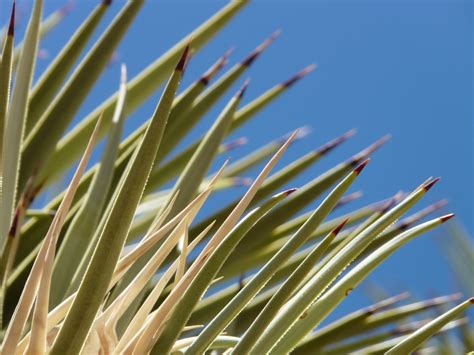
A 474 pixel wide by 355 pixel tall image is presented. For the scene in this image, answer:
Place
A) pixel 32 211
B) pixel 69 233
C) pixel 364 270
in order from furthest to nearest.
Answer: pixel 32 211 → pixel 69 233 → pixel 364 270

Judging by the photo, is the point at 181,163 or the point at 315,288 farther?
the point at 181,163

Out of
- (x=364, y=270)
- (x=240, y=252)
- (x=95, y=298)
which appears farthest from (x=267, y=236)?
(x=95, y=298)

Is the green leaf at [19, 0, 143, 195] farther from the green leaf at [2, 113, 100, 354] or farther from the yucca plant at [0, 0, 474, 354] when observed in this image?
the green leaf at [2, 113, 100, 354]

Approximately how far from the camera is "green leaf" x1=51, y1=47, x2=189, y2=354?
1.24 ft

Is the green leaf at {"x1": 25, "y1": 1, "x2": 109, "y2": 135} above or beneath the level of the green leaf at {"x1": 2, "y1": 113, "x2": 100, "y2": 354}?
above

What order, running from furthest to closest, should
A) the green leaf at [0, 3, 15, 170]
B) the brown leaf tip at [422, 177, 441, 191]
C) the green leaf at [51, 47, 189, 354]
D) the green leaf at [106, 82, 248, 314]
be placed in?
the green leaf at [106, 82, 248, 314]
the green leaf at [0, 3, 15, 170]
the brown leaf tip at [422, 177, 441, 191]
the green leaf at [51, 47, 189, 354]

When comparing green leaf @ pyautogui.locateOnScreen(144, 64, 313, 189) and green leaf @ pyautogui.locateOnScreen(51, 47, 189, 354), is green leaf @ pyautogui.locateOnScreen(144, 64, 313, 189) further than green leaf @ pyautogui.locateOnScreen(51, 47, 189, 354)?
Yes

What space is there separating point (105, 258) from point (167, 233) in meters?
0.43


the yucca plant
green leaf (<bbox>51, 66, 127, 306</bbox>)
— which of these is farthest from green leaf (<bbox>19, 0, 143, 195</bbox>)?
green leaf (<bbox>51, 66, 127, 306</bbox>)

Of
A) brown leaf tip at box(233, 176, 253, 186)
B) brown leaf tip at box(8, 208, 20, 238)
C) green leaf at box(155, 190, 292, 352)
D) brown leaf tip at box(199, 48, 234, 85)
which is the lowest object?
green leaf at box(155, 190, 292, 352)

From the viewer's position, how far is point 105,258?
1.24 feet

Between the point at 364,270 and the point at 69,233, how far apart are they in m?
0.41

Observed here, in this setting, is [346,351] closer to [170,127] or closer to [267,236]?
[267,236]

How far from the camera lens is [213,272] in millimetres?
458
